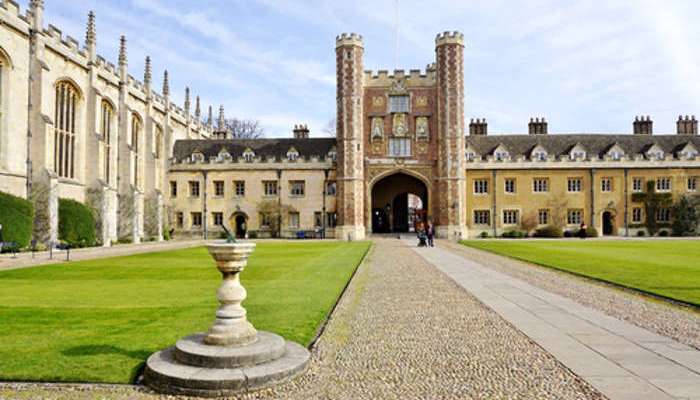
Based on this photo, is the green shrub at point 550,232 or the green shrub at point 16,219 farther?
the green shrub at point 550,232

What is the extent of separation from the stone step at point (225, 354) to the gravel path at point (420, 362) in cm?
50

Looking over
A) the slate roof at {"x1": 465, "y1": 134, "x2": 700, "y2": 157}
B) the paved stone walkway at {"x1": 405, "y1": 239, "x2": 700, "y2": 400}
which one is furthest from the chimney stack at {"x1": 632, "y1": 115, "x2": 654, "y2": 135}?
the paved stone walkway at {"x1": 405, "y1": 239, "x2": 700, "y2": 400}

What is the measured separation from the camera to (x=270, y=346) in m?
5.43

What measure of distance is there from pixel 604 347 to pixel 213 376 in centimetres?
475

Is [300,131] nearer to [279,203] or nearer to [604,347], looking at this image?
[279,203]

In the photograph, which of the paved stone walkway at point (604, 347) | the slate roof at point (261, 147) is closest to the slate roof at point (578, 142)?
the slate roof at point (261, 147)

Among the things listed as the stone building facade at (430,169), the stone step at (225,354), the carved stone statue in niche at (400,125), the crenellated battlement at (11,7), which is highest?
the crenellated battlement at (11,7)

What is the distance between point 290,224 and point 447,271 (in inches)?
1049

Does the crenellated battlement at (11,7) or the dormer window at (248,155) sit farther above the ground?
the crenellated battlement at (11,7)

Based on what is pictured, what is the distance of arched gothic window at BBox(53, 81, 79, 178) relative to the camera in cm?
2712

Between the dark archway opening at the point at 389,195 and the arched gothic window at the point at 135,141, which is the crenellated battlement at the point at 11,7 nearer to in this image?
the arched gothic window at the point at 135,141

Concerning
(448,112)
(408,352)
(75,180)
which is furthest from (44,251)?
(448,112)

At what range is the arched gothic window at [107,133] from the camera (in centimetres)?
3194

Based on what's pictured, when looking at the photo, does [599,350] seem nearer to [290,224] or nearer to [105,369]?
[105,369]
